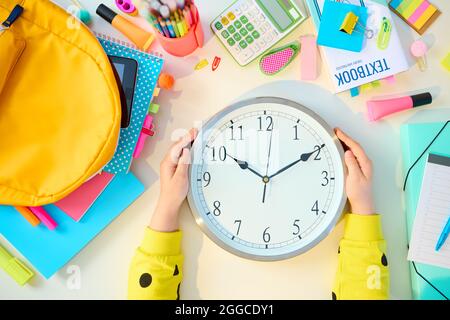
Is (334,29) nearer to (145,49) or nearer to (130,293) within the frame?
(145,49)

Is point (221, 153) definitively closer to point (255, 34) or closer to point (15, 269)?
point (255, 34)

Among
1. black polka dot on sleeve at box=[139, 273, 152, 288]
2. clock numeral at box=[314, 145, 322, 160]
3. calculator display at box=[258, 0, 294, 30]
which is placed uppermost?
calculator display at box=[258, 0, 294, 30]

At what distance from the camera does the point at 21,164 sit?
0.70m

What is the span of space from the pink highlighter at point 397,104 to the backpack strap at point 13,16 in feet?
2.12

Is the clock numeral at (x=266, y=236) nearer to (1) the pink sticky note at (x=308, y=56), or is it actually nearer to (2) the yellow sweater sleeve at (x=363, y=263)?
(2) the yellow sweater sleeve at (x=363, y=263)

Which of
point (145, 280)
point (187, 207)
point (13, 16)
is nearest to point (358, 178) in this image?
point (187, 207)

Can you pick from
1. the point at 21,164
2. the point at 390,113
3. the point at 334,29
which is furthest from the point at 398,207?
the point at 21,164

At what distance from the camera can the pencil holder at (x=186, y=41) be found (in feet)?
2.34

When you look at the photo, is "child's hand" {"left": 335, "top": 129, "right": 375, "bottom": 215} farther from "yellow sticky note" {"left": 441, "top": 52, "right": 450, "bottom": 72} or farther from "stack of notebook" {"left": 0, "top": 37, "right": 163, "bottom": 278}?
"stack of notebook" {"left": 0, "top": 37, "right": 163, "bottom": 278}

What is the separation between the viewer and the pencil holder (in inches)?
28.1

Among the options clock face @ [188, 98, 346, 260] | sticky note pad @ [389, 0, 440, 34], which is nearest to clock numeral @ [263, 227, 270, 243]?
clock face @ [188, 98, 346, 260]

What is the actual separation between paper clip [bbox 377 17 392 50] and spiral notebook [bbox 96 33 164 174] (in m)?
0.41

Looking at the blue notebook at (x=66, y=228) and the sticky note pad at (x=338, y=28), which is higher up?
the sticky note pad at (x=338, y=28)

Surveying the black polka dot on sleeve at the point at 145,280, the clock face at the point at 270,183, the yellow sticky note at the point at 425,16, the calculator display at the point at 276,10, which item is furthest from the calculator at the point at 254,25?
the black polka dot on sleeve at the point at 145,280
